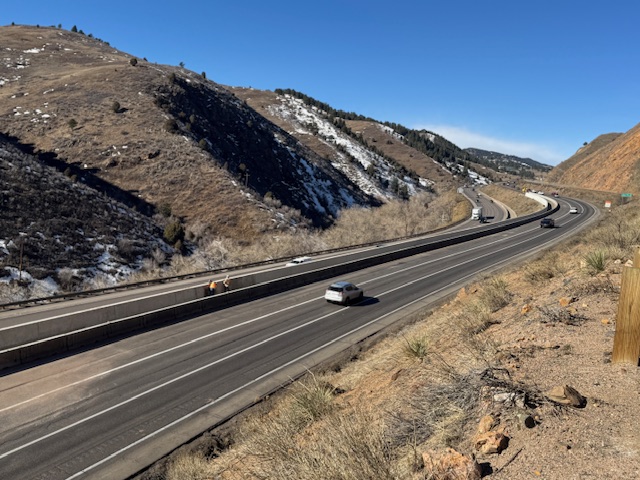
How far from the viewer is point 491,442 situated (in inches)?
227

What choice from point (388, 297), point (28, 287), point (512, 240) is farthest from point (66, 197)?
point (512, 240)

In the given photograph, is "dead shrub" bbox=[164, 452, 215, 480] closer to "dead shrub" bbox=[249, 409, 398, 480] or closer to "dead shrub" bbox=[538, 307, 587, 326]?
"dead shrub" bbox=[249, 409, 398, 480]

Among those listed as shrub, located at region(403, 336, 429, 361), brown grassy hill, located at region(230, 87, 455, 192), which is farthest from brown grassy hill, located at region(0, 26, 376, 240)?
shrub, located at region(403, 336, 429, 361)

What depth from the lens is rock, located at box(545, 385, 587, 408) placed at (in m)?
6.29

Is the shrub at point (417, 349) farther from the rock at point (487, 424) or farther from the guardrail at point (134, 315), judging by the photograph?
the guardrail at point (134, 315)

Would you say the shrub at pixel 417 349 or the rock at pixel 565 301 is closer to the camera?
the rock at pixel 565 301

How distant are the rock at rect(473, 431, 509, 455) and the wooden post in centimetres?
290

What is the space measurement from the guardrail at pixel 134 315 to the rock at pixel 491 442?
15.8 meters

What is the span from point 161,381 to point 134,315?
6574 mm

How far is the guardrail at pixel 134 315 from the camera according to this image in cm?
1620

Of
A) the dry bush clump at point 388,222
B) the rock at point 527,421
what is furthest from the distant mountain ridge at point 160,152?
the rock at point 527,421

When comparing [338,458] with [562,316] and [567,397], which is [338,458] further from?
[562,316]

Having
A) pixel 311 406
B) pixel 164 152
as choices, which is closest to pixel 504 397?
pixel 311 406

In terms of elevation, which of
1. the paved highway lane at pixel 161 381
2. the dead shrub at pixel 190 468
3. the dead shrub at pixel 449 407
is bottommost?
the paved highway lane at pixel 161 381
